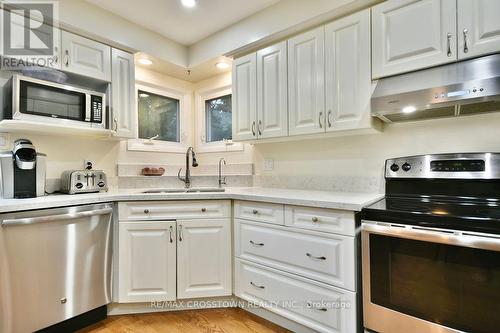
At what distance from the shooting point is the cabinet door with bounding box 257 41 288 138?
2.18 m

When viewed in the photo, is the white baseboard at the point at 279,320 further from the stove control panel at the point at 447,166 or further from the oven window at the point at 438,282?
the stove control panel at the point at 447,166

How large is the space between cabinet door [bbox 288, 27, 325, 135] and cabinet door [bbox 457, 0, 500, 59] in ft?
2.62

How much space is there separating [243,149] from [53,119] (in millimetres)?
1639

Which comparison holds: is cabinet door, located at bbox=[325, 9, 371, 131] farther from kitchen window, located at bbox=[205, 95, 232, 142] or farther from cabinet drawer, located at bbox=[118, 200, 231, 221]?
kitchen window, located at bbox=[205, 95, 232, 142]

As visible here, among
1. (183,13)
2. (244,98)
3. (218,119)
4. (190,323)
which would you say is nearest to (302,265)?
(190,323)

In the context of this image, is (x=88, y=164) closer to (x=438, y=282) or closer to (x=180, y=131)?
(x=180, y=131)

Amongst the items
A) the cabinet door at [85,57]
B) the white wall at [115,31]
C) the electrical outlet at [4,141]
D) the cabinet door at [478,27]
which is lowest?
the electrical outlet at [4,141]

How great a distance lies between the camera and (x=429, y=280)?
1.26 metres

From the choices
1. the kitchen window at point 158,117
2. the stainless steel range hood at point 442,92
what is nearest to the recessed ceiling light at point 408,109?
the stainless steel range hood at point 442,92

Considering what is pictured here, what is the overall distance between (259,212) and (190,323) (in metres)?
0.95

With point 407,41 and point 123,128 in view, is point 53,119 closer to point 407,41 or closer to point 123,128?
point 123,128

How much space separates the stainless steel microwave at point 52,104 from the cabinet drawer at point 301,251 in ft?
4.78

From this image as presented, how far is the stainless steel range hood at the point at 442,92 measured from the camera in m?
1.33

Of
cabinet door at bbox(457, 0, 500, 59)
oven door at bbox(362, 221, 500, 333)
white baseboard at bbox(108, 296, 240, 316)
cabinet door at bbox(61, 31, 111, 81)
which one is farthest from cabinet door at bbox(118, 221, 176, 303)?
cabinet door at bbox(457, 0, 500, 59)
